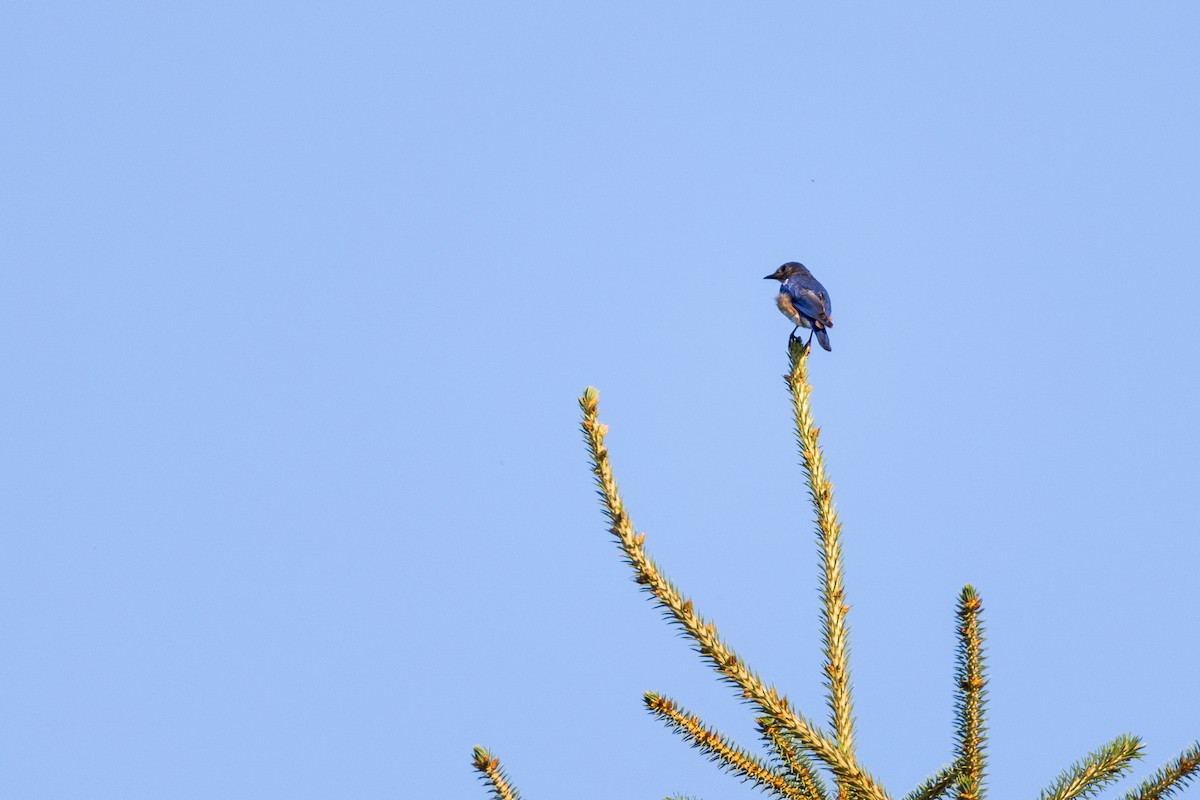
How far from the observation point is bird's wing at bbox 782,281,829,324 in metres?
9.51

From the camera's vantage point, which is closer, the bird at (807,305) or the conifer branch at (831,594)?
the conifer branch at (831,594)

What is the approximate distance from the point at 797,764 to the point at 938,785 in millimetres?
342

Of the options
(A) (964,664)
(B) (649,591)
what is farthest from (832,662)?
(B) (649,591)

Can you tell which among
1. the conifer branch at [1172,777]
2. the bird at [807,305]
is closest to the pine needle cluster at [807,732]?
the conifer branch at [1172,777]

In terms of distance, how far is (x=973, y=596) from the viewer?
331 cm

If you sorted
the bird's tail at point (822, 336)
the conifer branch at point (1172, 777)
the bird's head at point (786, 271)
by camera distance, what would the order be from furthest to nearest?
the bird's head at point (786, 271)
the bird's tail at point (822, 336)
the conifer branch at point (1172, 777)

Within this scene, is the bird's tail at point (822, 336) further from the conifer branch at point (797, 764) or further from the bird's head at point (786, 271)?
the conifer branch at point (797, 764)

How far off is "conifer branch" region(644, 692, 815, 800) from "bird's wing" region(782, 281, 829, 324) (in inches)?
259

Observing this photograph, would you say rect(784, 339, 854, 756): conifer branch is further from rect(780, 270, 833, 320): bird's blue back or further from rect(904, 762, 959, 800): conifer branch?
rect(780, 270, 833, 320): bird's blue back

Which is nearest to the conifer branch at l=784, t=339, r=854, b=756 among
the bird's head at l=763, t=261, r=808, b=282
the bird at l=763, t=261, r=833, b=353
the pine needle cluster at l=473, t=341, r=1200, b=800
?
the pine needle cluster at l=473, t=341, r=1200, b=800

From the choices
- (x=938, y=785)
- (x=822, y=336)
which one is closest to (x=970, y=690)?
(x=938, y=785)

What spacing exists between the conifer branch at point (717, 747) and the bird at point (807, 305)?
614cm

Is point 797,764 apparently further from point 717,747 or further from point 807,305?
point 807,305

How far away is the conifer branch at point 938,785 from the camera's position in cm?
302
